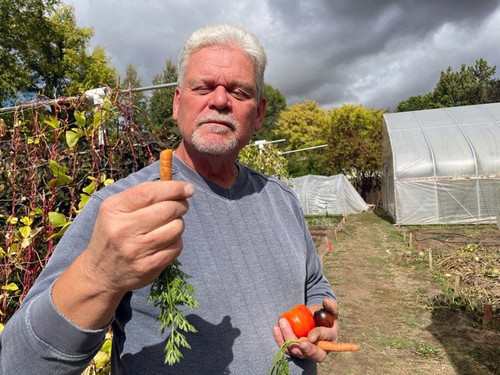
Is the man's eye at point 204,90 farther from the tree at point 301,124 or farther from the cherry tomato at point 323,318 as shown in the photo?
the tree at point 301,124

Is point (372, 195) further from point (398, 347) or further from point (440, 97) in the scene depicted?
point (440, 97)

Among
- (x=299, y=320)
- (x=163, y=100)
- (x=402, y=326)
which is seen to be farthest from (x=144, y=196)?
(x=163, y=100)

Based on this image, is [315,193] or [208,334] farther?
[315,193]

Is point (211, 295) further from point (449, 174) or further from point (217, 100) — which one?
point (449, 174)

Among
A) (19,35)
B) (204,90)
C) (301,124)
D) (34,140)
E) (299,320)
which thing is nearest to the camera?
(299,320)

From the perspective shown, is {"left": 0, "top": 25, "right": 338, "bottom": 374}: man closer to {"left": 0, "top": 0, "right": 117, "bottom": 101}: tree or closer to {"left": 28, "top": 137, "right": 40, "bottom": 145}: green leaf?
A: {"left": 28, "top": 137, "right": 40, "bottom": 145}: green leaf

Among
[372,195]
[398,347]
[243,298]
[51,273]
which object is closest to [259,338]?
[243,298]

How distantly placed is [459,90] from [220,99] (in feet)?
206

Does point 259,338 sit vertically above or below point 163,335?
below

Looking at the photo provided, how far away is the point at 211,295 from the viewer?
4.59 ft

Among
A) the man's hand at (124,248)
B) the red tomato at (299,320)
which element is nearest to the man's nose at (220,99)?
the man's hand at (124,248)

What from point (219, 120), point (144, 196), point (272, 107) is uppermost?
point (272, 107)

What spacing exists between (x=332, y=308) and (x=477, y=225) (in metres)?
15.4

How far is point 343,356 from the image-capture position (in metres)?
4.96
